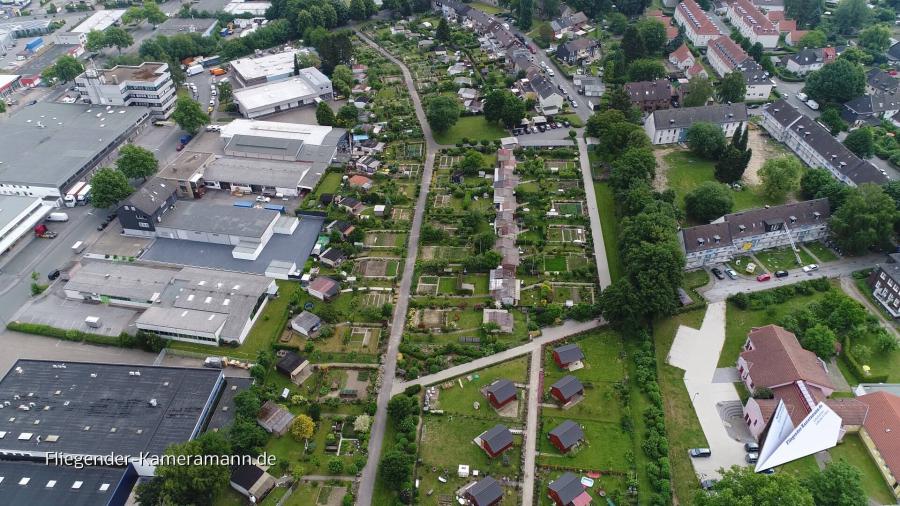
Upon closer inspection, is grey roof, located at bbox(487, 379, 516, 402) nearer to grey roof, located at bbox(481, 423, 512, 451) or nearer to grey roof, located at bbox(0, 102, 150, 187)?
grey roof, located at bbox(481, 423, 512, 451)

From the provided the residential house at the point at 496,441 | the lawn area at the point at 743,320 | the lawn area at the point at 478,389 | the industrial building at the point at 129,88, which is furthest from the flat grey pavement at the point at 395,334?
the industrial building at the point at 129,88

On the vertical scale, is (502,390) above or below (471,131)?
above

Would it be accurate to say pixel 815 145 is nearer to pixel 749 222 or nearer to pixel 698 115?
pixel 698 115

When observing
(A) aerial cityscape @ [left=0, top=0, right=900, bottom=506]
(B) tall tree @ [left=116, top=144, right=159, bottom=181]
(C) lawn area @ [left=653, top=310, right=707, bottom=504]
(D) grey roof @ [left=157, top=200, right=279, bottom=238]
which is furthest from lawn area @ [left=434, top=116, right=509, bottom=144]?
(C) lawn area @ [left=653, top=310, right=707, bottom=504]

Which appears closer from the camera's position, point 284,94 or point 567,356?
point 567,356

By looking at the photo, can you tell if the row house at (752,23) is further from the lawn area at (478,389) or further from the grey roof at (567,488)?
the grey roof at (567,488)

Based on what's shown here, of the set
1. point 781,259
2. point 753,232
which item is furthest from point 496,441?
point 781,259

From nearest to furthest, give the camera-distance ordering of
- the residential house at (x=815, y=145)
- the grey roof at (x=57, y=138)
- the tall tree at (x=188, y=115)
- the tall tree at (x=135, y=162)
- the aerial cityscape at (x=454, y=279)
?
the aerial cityscape at (x=454, y=279) → the residential house at (x=815, y=145) → the tall tree at (x=135, y=162) → the grey roof at (x=57, y=138) → the tall tree at (x=188, y=115)
